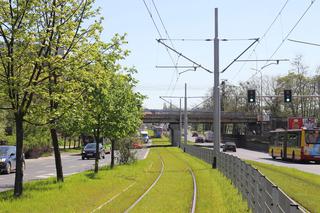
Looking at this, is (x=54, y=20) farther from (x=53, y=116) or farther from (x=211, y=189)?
(x=211, y=189)

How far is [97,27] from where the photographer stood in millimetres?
15875

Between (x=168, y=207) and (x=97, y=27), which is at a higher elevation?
(x=97, y=27)

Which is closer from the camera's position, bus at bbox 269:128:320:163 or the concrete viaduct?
bus at bbox 269:128:320:163

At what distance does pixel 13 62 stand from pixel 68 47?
1.97 metres

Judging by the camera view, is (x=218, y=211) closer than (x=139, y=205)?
Yes

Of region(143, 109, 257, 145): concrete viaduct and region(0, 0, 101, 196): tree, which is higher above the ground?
region(143, 109, 257, 145): concrete viaduct

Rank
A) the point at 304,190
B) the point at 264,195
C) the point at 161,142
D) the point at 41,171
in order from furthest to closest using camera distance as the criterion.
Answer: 1. the point at 161,142
2. the point at 41,171
3. the point at 304,190
4. the point at 264,195

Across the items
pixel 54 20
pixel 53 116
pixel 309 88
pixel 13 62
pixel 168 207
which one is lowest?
pixel 168 207

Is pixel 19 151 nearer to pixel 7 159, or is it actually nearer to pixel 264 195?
pixel 264 195

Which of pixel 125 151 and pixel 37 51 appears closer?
pixel 37 51

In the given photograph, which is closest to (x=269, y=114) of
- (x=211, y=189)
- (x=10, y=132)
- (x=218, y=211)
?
(x=10, y=132)

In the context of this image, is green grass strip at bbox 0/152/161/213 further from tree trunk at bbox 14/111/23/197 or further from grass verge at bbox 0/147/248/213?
tree trunk at bbox 14/111/23/197

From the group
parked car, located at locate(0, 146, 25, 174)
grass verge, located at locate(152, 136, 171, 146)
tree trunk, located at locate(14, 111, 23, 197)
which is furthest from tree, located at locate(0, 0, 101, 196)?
grass verge, located at locate(152, 136, 171, 146)

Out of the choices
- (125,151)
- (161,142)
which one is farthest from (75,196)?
(161,142)
